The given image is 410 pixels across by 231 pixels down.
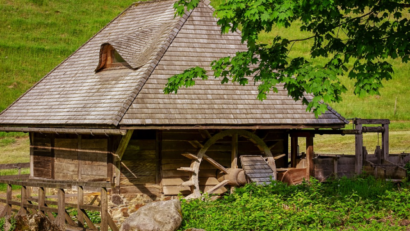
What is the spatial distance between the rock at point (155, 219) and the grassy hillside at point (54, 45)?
24119mm

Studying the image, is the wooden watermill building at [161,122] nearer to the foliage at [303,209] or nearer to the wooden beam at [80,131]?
the wooden beam at [80,131]

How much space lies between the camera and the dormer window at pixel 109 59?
14844mm

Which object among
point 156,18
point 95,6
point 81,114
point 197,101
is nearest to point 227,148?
point 197,101

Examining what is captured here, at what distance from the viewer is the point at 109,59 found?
597 inches

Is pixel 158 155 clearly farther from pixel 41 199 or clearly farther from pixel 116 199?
pixel 41 199

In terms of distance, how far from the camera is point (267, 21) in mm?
8523

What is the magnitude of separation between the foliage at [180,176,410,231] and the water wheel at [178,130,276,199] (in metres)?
0.88

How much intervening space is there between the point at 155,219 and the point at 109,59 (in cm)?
692

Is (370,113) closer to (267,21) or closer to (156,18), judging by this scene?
(156,18)

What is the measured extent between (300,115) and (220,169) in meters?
2.56

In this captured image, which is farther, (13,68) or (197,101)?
(13,68)

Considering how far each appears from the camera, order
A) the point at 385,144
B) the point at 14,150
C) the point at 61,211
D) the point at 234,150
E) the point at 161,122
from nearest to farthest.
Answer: the point at 61,211 → the point at 161,122 → the point at 234,150 → the point at 385,144 → the point at 14,150

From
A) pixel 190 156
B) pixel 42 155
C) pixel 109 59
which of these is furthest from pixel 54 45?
pixel 190 156

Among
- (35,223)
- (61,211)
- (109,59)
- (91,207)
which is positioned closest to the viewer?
(91,207)
